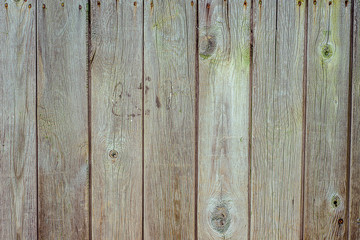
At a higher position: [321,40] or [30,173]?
[321,40]

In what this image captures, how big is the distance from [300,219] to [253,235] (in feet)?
0.62

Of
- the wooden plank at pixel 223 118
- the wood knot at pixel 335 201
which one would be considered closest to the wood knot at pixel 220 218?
the wooden plank at pixel 223 118

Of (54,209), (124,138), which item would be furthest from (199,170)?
(54,209)

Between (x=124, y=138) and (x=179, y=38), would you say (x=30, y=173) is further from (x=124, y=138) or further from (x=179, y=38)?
(x=179, y=38)

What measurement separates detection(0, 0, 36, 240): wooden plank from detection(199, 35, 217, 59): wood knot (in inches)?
23.9

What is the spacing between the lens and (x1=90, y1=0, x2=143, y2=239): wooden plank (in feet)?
3.37

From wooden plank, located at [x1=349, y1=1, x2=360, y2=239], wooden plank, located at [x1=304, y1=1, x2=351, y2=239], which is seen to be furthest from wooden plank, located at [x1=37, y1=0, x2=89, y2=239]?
A: wooden plank, located at [x1=349, y1=1, x2=360, y2=239]

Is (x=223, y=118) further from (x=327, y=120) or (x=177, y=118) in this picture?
(x=327, y=120)

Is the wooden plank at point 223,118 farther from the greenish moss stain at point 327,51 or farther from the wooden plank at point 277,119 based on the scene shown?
the greenish moss stain at point 327,51

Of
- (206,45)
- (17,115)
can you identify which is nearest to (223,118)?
(206,45)

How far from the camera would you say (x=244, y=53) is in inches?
41.2

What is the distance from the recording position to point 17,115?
1025mm

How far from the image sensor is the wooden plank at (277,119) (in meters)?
1.05

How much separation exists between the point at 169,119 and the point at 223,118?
200 millimetres
